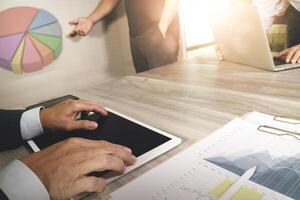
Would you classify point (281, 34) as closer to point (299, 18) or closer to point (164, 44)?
point (299, 18)

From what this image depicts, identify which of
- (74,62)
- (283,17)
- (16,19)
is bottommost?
(74,62)

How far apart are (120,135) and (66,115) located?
192 mm

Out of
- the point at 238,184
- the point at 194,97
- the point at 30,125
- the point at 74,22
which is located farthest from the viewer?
the point at 74,22

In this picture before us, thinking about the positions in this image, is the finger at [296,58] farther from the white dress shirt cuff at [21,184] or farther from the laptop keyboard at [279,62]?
the white dress shirt cuff at [21,184]

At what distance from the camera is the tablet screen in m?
0.70

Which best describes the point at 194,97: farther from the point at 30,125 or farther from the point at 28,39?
the point at 28,39

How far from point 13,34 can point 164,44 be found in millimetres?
1045

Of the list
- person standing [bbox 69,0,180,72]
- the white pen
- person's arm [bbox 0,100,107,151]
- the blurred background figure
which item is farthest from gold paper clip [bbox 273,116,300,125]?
person standing [bbox 69,0,180,72]

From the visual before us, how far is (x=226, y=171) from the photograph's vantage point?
55cm

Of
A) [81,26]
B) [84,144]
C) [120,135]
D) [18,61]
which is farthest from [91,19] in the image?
[84,144]

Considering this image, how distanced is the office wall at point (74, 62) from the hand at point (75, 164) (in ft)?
4.46

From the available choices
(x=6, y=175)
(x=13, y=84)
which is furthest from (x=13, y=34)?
(x=6, y=175)

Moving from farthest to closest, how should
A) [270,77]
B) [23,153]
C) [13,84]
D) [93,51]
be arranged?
[93,51]
[13,84]
[270,77]
[23,153]

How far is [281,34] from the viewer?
5.60ft
